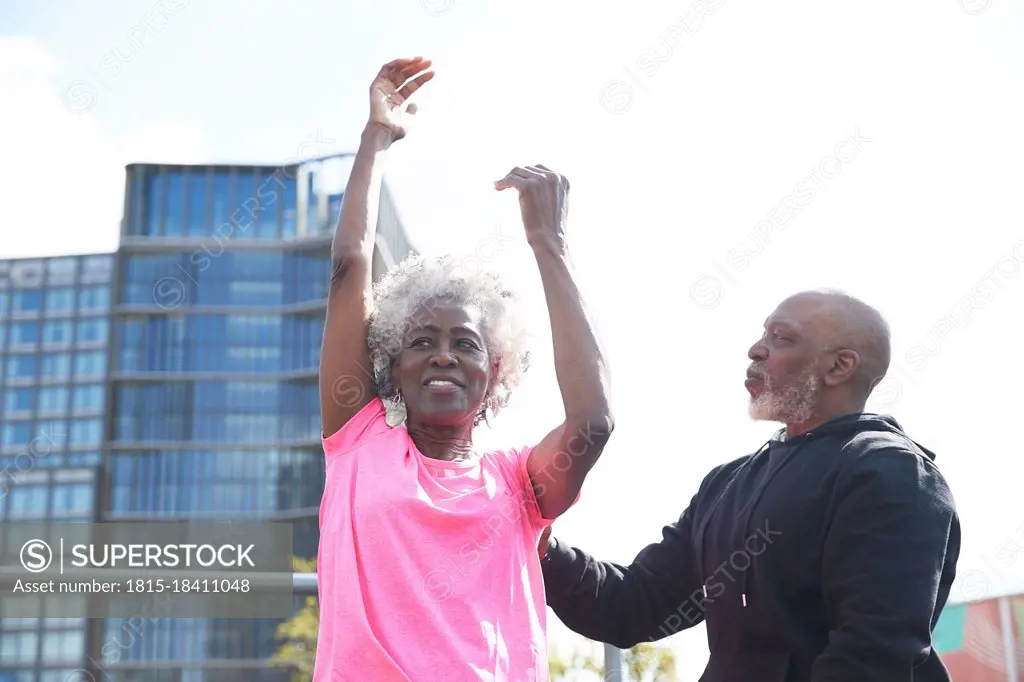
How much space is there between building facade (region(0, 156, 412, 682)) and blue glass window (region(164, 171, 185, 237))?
53 mm

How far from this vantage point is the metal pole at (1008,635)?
4.19 m

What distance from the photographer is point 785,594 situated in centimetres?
244

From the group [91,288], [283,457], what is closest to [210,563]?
[283,457]

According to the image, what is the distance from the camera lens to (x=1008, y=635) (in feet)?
14.3

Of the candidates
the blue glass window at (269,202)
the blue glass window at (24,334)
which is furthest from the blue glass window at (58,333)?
the blue glass window at (269,202)

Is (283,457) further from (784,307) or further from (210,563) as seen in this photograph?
(784,307)

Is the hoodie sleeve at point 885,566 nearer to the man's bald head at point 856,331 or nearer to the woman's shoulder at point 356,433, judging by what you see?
the man's bald head at point 856,331

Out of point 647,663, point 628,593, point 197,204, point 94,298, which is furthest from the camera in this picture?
point 197,204

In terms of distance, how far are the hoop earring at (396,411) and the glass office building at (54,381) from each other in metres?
43.3

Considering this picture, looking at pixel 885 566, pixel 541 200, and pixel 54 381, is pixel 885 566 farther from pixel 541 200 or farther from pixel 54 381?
pixel 54 381

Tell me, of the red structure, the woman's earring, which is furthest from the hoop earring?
the red structure

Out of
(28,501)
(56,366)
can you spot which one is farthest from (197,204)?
(28,501)

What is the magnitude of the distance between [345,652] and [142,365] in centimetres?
4429

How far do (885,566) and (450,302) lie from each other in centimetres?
98
